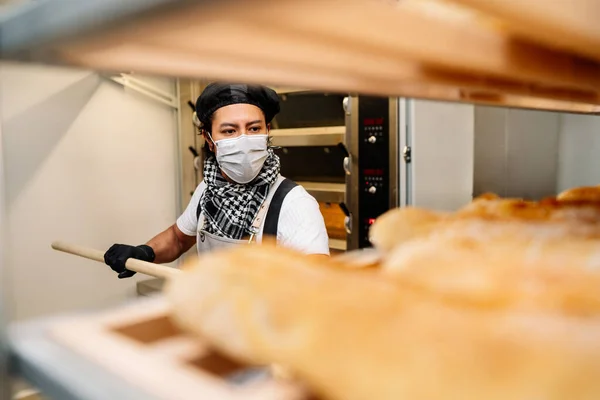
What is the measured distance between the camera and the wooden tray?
0.91ft

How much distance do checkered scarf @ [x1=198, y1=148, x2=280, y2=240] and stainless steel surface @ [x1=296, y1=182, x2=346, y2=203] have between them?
623 millimetres

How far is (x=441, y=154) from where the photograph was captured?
2.69 metres

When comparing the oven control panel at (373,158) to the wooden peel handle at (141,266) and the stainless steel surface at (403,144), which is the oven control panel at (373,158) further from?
the wooden peel handle at (141,266)

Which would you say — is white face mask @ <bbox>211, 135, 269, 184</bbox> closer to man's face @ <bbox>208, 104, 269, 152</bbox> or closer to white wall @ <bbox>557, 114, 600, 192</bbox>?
man's face @ <bbox>208, 104, 269, 152</bbox>

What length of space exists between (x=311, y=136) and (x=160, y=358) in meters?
2.55

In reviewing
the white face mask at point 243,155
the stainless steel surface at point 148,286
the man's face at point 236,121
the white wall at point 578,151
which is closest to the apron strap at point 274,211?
the white face mask at point 243,155

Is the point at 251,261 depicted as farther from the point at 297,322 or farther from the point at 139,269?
the point at 139,269

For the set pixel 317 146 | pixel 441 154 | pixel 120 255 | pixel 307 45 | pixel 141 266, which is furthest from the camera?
pixel 317 146

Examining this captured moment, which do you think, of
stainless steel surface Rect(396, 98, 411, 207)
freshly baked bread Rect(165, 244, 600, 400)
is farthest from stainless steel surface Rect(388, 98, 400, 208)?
freshly baked bread Rect(165, 244, 600, 400)

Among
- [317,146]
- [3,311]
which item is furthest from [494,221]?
[317,146]

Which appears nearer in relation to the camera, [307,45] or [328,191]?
[307,45]

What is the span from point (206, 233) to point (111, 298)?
1.38 metres

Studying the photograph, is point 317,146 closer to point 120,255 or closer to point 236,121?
point 236,121

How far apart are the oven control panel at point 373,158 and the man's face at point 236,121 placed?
651 mm
